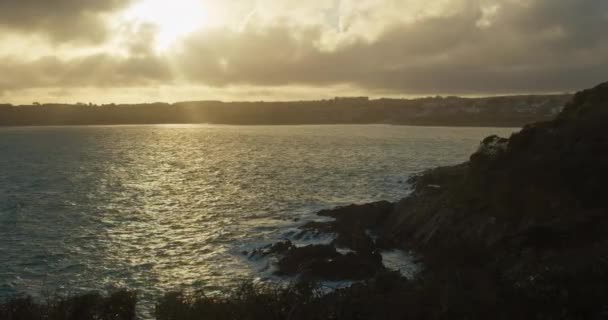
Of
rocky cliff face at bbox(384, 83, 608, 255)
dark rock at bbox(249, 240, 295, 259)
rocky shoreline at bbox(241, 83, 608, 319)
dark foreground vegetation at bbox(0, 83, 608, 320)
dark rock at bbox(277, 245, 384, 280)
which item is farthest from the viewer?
dark rock at bbox(249, 240, 295, 259)

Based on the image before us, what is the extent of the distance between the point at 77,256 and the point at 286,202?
2003 centimetres

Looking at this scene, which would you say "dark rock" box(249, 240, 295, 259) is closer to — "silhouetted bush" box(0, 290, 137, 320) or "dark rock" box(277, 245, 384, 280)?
"dark rock" box(277, 245, 384, 280)

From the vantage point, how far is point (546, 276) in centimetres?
1398

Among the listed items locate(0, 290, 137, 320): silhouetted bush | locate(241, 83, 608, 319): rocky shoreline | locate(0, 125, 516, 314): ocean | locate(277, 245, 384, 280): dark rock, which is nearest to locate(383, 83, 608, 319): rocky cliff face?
locate(241, 83, 608, 319): rocky shoreline

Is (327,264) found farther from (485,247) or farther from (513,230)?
(513,230)

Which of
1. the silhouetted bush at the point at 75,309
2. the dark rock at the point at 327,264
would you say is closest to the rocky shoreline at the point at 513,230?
the dark rock at the point at 327,264

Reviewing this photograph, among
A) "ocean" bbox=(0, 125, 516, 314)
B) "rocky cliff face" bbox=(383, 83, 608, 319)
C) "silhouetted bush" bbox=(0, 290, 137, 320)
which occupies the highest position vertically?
"rocky cliff face" bbox=(383, 83, 608, 319)

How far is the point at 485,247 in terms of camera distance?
23062 millimetres

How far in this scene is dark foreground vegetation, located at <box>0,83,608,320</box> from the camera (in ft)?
43.1

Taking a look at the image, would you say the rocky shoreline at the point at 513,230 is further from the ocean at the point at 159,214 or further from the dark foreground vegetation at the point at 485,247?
the ocean at the point at 159,214

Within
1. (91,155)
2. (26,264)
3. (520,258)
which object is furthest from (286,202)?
(91,155)

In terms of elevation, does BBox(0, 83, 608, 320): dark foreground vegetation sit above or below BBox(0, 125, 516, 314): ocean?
above

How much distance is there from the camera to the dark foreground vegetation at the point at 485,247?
13141 millimetres

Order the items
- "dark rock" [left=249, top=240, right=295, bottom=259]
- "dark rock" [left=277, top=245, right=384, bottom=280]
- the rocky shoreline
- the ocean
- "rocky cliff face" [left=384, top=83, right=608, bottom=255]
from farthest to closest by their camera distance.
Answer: "dark rock" [left=249, top=240, right=295, bottom=259] < the ocean < "dark rock" [left=277, top=245, right=384, bottom=280] < "rocky cliff face" [left=384, top=83, right=608, bottom=255] < the rocky shoreline
